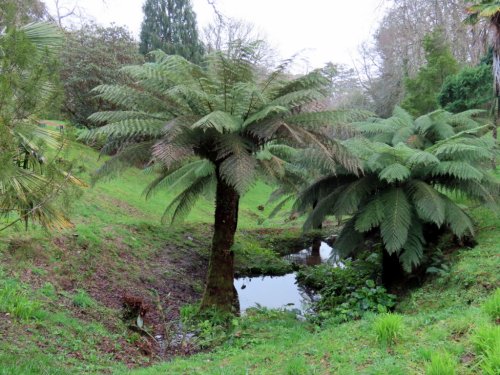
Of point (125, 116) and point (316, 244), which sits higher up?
point (125, 116)

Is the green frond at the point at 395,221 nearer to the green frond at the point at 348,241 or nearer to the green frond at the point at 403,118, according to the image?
the green frond at the point at 348,241

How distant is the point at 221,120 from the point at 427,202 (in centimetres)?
314

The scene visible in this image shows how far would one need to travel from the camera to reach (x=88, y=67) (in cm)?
1925

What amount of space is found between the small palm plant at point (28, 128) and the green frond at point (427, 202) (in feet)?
15.1

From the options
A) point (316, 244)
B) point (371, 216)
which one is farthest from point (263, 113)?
point (316, 244)

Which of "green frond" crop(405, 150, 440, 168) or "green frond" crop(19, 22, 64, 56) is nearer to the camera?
"green frond" crop(19, 22, 64, 56)

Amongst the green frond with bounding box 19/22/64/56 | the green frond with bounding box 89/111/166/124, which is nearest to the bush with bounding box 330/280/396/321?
the green frond with bounding box 89/111/166/124

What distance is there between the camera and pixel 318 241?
1348cm

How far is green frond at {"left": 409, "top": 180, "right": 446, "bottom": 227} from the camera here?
6125mm

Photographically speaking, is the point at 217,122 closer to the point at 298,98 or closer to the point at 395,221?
the point at 298,98

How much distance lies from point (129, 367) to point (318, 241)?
9.10 meters

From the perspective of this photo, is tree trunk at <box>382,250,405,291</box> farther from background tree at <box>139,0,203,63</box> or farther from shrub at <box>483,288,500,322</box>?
background tree at <box>139,0,203,63</box>

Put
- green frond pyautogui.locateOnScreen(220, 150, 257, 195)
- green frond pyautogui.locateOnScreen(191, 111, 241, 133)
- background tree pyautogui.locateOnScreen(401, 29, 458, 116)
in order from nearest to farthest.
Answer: green frond pyautogui.locateOnScreen(191, 111, 241, 133) → green frond pyautogui.locateOnScreen(220, 150, 257, 195) → background tree pyautogui.locateOnScreen(401, 29, 458, 116)

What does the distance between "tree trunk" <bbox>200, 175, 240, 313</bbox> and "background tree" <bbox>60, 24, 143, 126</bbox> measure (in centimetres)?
1407
